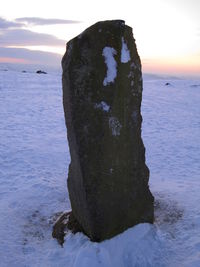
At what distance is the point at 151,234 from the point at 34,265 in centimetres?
166

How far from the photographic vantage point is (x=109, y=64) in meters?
4.50

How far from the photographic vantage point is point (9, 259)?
15.5 ft

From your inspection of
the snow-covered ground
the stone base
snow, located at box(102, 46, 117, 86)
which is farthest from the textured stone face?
the snow-covered ground

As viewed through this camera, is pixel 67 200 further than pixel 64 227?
Yes

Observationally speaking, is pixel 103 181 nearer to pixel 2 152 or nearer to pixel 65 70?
pixel 65 70

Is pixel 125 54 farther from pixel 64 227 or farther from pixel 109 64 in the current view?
pixel 64 227

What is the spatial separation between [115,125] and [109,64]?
0.79 m

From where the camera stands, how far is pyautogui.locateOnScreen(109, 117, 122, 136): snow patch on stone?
457cm

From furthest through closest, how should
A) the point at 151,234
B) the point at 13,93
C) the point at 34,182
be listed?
the point at 13,93
the point at 34,182
the point at 151,234

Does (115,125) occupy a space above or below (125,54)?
below

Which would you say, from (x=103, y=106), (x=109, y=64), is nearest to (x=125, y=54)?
(x=109, y=64)

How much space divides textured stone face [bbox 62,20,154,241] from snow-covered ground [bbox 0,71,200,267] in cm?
38

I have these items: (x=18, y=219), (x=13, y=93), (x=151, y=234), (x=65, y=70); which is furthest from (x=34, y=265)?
(x=13, y=93)

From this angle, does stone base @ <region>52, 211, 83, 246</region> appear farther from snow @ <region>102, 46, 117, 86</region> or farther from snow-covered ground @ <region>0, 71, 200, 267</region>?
snow @ <region>102, 46, 117, 86</region>
